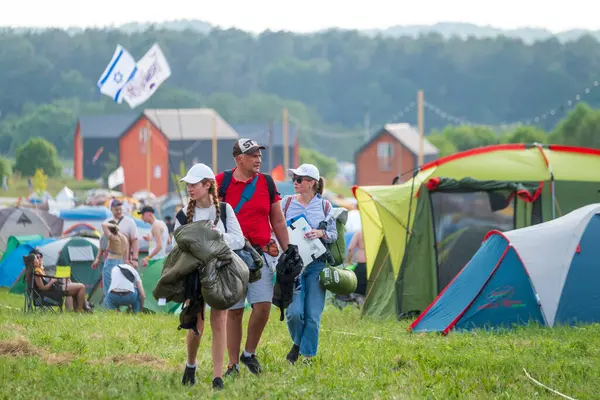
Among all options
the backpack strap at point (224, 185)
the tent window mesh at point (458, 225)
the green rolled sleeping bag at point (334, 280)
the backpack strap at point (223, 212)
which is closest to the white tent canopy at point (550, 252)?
the tent window mesh at point (458, 225)

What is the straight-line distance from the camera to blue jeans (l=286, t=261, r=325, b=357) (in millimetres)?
9125

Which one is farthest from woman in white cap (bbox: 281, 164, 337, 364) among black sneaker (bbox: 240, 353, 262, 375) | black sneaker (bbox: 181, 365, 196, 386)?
black sneaker (bbox: 181, 365, 196, 386)

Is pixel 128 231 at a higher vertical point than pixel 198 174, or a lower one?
lower

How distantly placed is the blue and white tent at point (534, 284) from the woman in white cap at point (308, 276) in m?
2.56

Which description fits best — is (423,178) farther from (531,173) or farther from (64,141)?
(64,141)

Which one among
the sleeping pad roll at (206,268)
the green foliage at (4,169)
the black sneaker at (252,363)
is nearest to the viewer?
the sleeping pad roll at (206,268)

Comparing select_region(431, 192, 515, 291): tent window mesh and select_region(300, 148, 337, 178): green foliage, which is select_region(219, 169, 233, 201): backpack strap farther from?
select_region(300, 148, 337, 178): green foliage

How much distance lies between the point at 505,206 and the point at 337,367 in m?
6.41

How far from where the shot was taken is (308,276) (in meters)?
9.24

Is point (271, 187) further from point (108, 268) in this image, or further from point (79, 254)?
point (79, 254)

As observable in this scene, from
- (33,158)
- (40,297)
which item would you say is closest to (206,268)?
(40,297)

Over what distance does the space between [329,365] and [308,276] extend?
0.77m

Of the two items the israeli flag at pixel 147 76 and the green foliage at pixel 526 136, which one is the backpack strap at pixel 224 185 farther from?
the green foliage at pixel 526 136

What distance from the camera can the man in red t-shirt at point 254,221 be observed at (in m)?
8.34
